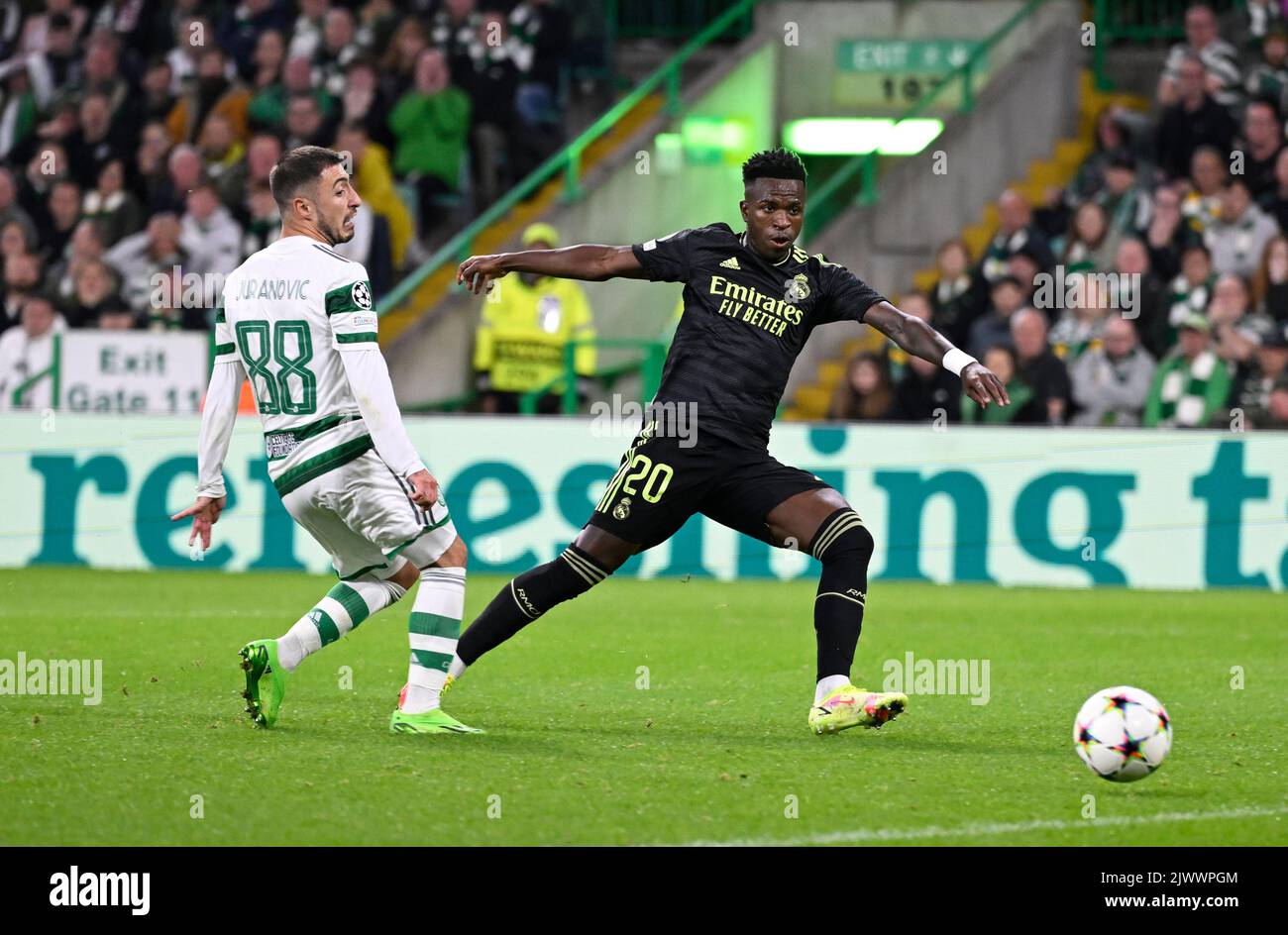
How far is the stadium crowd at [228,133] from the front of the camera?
18.2 m

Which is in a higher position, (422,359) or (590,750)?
(422,359)

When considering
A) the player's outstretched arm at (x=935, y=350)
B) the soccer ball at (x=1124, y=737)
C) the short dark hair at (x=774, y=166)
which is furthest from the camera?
the short dark hair at (x=774, y=166)

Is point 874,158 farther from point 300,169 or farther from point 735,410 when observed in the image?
point 300,169

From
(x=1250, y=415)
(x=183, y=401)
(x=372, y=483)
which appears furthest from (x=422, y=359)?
(x=372, y=483)

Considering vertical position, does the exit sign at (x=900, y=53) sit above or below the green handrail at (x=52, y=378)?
above

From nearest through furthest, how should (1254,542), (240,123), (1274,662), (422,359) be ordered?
1. (1274,662)
2. (1254,542)
3. (422,359)
4. (240,123)

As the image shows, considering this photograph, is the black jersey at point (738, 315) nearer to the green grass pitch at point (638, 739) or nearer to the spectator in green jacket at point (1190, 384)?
the green grass pitch at point (638, 739)

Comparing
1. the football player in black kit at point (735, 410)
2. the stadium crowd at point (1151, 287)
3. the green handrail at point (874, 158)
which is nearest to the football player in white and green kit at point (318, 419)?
the football player in black kit at point (735, 410)

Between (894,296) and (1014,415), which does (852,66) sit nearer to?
(894,296)

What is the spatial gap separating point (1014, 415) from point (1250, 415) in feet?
5.45

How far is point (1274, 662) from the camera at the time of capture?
33.6 ft

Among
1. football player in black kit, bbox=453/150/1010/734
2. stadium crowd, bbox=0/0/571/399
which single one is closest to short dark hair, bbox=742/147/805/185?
football player in black kit, bbox=453/150/1010/734

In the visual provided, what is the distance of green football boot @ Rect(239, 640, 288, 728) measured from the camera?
7508mm

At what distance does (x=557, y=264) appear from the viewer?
7.70m
